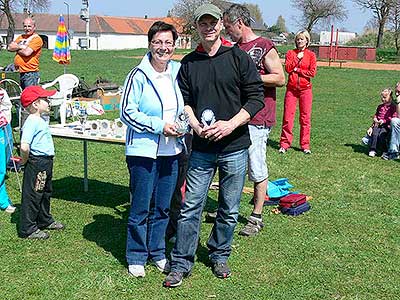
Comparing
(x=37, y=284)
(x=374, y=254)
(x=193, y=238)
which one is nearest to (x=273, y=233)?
(x=374, y=254)

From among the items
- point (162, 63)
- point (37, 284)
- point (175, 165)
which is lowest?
point (37, 284)

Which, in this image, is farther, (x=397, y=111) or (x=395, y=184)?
(x=397, y=111)

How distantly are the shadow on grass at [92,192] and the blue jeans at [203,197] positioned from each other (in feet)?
6.11

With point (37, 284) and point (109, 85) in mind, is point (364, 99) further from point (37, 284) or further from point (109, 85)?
point (37, 284)

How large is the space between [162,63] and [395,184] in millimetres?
4305

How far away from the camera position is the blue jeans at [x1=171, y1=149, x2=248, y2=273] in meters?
4.06

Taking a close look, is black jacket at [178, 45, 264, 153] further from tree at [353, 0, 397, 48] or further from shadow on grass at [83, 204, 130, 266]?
tree at [353, 0, 397, 48]

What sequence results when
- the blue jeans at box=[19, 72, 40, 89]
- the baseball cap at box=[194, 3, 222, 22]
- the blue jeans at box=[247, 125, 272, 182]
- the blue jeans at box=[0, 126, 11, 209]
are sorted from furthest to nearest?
the blue jeans at box=[19, 72, 40, 89]
the blue jeans at box=[0, 126, 11, 209]
the blue jeans at box=[247, 125, 272, 182]
the baseball cap at box=[194, 3, 222, 22]

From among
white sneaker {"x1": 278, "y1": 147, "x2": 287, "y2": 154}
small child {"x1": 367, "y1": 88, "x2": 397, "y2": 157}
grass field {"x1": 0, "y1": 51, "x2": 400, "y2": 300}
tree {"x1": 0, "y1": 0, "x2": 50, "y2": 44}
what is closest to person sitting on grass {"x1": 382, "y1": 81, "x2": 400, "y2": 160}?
small child {"x1": 367, "y1": 88, "x2": 397, "y2": 157}

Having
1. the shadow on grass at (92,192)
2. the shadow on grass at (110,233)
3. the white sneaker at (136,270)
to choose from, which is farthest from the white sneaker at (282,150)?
the white sneaker at (136,270)

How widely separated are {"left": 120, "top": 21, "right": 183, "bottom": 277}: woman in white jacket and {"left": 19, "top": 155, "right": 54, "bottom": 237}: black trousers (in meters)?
1.08

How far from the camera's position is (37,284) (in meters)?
4.08

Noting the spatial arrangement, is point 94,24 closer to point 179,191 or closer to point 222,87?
point 179,191

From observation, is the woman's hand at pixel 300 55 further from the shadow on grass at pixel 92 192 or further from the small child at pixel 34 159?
the small child at pixel 34 159
